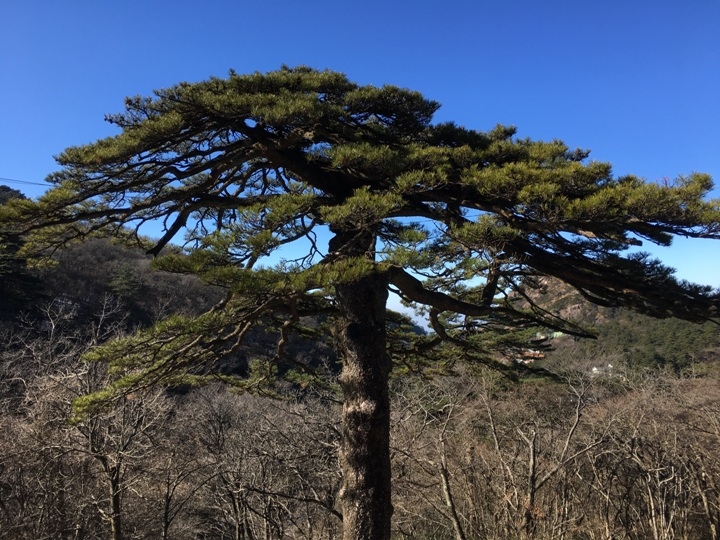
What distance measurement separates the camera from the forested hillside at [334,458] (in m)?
6.09

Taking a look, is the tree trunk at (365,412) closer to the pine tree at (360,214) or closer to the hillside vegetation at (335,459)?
the pine tree at (360,214)

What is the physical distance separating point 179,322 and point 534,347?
17.6 feet

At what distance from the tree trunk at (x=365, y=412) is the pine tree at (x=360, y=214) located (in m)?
0.02

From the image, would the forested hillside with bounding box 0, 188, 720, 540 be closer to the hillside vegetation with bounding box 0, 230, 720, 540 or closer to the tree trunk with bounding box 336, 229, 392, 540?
the hillside vegetation with bounding box 0, 230, 720, 540

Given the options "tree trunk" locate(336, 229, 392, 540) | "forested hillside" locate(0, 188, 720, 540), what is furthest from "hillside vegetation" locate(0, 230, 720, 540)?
"tree trunk" locate(336, 229, 392, 540)

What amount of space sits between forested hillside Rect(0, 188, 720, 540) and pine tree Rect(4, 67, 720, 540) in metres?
0.71

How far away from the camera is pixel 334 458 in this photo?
25.1ft

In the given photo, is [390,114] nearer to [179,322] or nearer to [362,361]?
[362,361]

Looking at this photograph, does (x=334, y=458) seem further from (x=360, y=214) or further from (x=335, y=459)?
(x=360, y=214)

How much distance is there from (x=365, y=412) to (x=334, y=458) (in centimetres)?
366

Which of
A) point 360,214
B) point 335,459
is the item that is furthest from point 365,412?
point 335,459

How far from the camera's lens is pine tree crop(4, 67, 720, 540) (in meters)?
3.50

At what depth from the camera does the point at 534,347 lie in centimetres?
721

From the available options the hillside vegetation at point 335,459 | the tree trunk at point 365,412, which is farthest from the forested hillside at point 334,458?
the tree trunk at point 365,412
